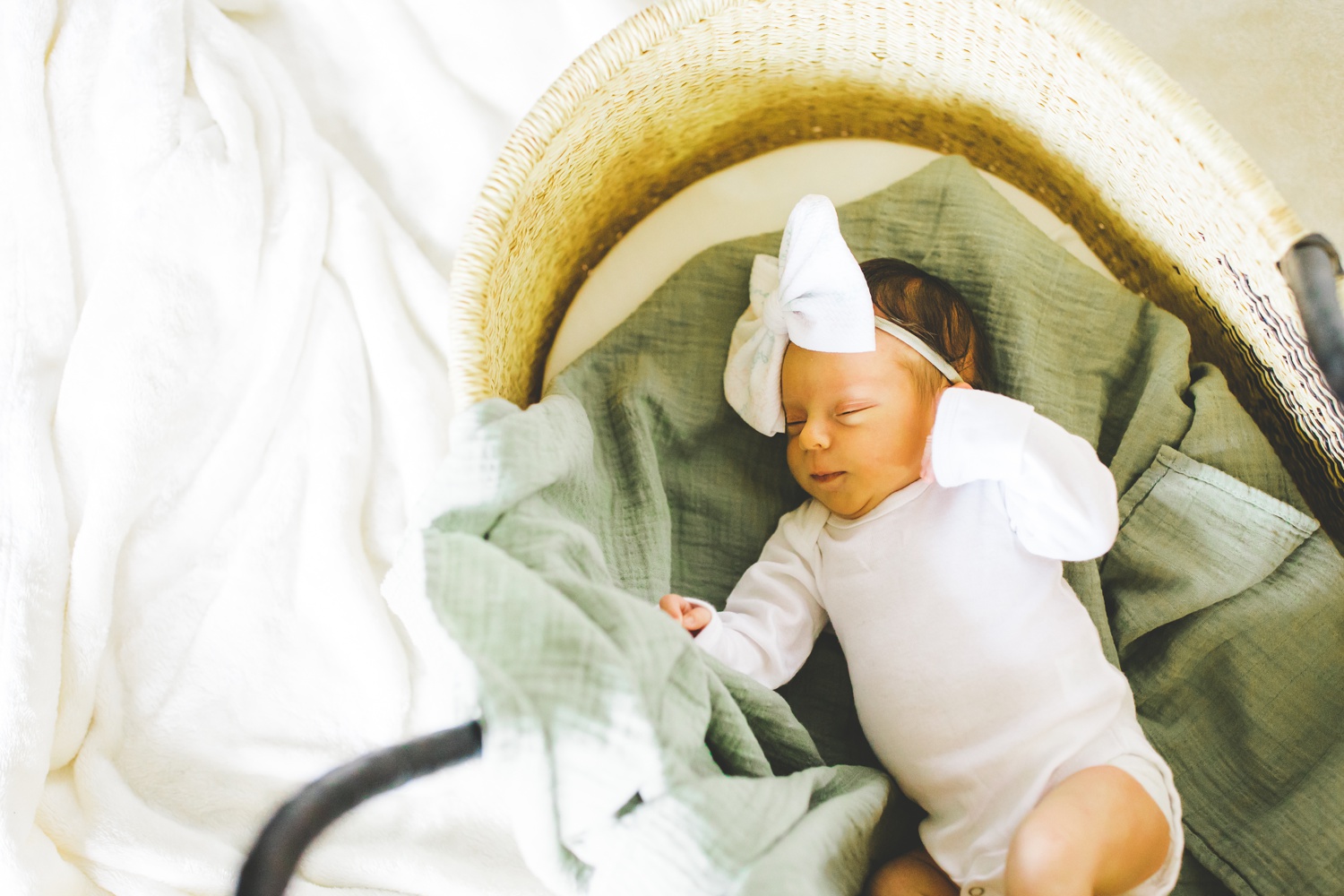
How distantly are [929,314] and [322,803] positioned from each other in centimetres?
69

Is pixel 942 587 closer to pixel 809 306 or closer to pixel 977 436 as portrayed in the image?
pixel 977 436

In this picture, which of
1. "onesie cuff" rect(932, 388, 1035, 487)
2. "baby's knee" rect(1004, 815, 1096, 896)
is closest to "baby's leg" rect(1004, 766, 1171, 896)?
"baby's knee" rect(1004, 815, 1096, 896)

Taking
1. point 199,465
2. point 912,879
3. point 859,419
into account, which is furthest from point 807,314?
point 199,465

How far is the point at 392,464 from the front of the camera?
3.50 ft

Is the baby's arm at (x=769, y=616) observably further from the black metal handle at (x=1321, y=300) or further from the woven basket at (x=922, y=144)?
the black metal handle at (x=1321, y=300)

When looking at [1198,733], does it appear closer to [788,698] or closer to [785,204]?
[788,698]

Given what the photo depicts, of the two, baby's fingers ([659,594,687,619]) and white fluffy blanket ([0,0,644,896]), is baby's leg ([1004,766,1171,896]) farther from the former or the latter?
white fluffy blanket ([0,0,644,896])

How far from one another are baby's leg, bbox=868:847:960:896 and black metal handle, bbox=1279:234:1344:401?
0.51 m

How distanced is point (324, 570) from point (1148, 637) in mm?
867

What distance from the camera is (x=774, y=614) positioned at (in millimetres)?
917

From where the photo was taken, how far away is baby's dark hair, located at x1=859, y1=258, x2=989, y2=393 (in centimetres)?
92

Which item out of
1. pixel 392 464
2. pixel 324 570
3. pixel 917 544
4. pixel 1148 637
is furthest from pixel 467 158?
pixel 1148 637

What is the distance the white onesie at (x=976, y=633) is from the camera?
797 millimetres

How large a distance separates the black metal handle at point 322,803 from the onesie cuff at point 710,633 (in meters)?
0.30
